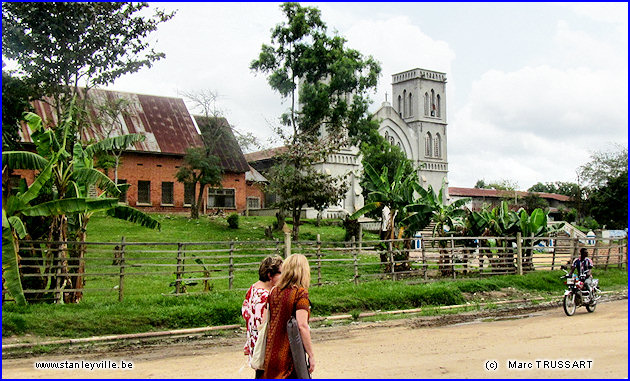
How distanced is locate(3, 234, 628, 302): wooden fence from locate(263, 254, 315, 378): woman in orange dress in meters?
9.05

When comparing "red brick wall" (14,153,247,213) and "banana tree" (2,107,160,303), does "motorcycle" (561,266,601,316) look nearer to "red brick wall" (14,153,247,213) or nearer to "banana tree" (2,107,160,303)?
"banana tree" (2,107,160,303)

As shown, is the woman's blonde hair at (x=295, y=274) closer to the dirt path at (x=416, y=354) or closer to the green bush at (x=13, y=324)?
the dirt path at (x=416, y=354)

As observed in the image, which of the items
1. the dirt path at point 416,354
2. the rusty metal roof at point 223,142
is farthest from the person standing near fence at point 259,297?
the rusty metal roof at point 223,142

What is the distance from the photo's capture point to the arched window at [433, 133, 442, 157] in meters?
64.3

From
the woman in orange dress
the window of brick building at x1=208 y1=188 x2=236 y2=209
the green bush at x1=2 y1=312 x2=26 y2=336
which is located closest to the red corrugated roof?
the window of brick building at x1=208 y1=188 x2=236 y2=209

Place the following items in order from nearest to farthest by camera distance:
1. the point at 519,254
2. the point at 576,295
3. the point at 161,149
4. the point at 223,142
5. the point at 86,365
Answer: the point at 86,365 → the point at 576,295 → the point at 519,254 → the point at 161,149 → the point at 223,142

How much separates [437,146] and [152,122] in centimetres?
3439

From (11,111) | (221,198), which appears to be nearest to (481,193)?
(221,198)

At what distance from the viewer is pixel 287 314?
5629mm

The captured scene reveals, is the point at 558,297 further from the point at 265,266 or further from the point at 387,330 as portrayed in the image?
the point at 265,266

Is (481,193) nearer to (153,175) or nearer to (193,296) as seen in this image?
(153,175)

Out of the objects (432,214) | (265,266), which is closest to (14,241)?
(265,266)

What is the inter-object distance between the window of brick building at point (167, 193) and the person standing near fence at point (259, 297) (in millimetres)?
33124

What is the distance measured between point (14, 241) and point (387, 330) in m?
7.89
